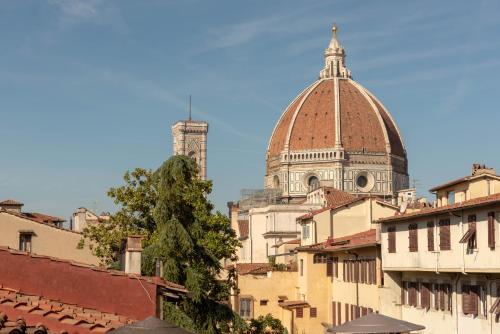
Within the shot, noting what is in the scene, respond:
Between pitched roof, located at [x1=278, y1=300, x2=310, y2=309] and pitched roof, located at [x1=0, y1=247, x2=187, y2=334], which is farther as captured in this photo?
pitched roof, located at [x1=278, y1=300, x2=310, y2=309]

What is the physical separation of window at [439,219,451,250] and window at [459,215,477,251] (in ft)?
4.84

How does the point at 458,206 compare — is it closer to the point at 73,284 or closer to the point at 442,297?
the point at 442,297

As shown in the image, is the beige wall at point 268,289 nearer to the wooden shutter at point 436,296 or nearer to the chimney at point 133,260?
the wooden shutter at point 436,296

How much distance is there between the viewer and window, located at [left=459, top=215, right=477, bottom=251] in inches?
980

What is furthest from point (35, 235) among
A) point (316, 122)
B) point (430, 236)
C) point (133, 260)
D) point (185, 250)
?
point (316, 122)

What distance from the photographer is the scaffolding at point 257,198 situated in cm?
13188

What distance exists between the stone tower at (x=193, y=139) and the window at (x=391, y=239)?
5620 inches

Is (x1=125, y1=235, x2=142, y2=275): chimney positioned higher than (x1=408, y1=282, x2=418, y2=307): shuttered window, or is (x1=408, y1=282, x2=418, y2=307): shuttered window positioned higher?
(x1=125, y1=235, x2=142, y2=275): chimney

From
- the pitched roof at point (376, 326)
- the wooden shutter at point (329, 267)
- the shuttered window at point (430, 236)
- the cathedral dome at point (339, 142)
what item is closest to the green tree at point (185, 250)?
the pitched roof at point (376, 326)

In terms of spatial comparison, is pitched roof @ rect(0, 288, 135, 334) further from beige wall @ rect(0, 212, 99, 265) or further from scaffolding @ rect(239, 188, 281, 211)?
scaffolding @ rect(239, 188, 281, 211)

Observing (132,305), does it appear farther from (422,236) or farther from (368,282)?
(368,282)

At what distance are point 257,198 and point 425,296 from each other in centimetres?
10793

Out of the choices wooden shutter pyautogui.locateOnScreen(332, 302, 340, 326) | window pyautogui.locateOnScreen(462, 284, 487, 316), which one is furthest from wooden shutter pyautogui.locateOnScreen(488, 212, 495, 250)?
wooden shutter pyautogui.locateOnScreen(332, 302, 340, 326)

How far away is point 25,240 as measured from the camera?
28188 mm
